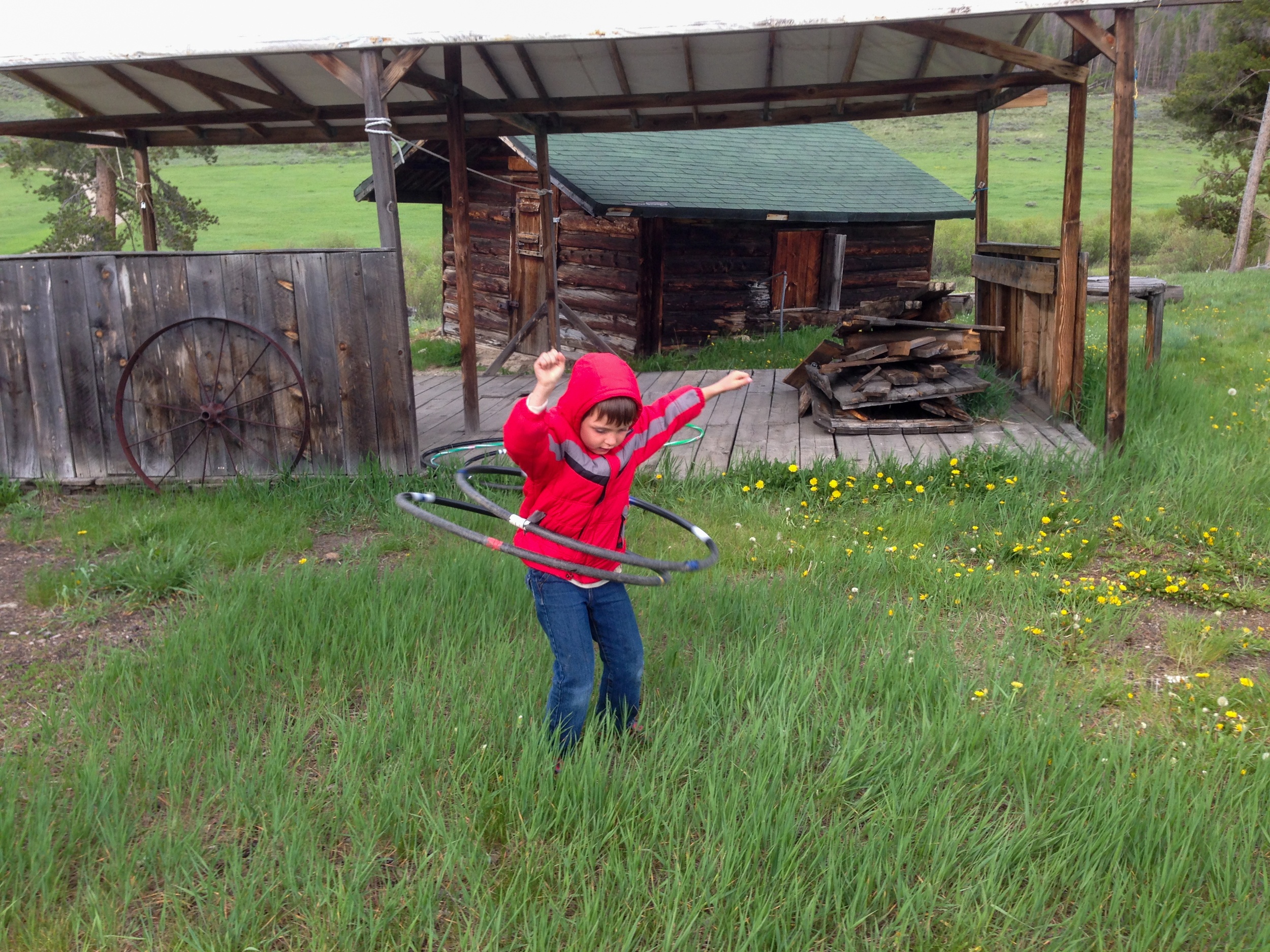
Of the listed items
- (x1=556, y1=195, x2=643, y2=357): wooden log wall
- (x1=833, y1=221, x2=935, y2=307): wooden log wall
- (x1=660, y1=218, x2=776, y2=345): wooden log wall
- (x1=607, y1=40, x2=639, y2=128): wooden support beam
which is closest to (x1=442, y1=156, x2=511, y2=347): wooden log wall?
(x1=556, y1=195, x2=643, y2=357): wooden log wall

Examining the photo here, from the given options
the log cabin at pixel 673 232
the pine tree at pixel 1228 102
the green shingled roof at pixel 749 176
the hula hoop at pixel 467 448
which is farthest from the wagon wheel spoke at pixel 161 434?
the pine tree at pixel 1228 102

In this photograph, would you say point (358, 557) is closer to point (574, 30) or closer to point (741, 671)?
point (741, 671)

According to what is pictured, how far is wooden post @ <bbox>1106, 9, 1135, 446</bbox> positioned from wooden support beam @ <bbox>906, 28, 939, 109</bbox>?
70.7 inches

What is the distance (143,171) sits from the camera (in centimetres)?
1027

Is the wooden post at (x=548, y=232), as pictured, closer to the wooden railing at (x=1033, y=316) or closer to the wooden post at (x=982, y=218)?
the wooden post at (x=982, y=218)

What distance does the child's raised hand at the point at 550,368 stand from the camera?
260 centimetres

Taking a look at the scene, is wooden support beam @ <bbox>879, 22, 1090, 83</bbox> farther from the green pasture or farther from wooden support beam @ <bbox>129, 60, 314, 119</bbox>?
the green pasture

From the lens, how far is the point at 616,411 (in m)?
2.81

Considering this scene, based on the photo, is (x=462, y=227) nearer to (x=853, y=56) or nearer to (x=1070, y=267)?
(x=853, y=56)

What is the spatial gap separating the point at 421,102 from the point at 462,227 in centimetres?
204

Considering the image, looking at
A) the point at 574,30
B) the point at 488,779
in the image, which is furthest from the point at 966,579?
the point at 574,30

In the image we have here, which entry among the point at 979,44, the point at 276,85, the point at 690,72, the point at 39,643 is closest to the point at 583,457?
the point at 39,643

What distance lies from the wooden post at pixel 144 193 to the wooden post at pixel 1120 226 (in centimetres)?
928

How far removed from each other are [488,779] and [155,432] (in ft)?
16.4
